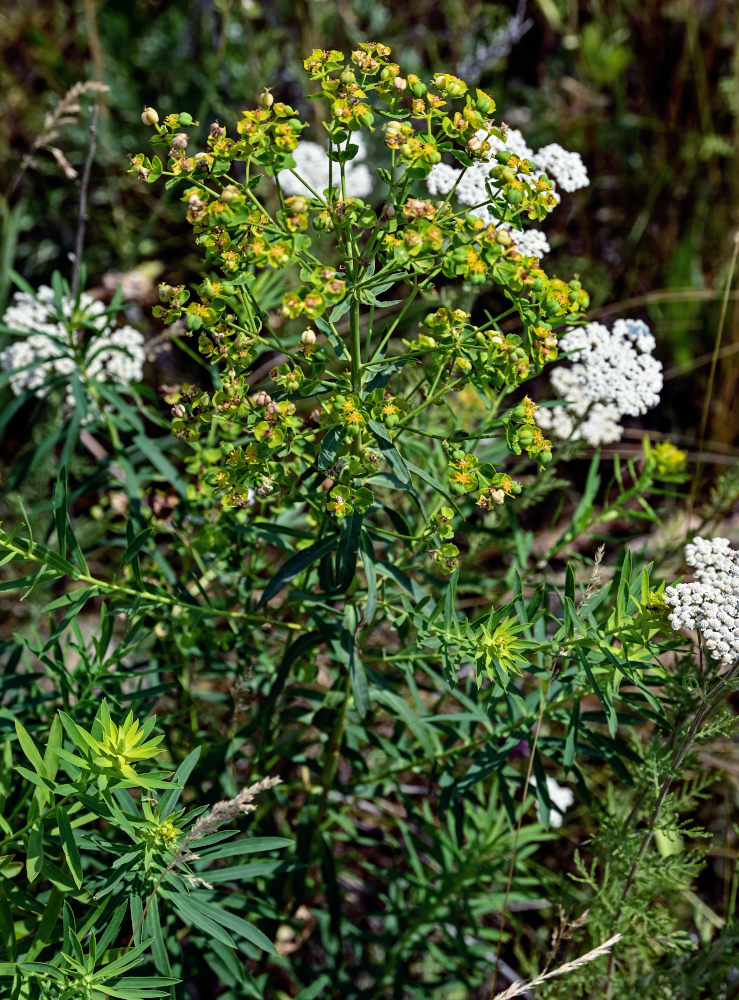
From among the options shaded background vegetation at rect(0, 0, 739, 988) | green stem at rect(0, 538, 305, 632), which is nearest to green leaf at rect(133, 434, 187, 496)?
green stem at rect(0, 538, 305, 632)

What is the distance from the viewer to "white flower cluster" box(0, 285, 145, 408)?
101 inches

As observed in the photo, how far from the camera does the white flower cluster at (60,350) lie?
255 cm

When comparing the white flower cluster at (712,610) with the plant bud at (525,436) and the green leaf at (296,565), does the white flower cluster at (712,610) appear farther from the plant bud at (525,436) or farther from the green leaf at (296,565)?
the green leaf at (296,565)

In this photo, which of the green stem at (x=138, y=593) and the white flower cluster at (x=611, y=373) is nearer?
the green stem at (x=138, y=593)

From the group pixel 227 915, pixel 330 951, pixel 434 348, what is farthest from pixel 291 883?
pixel 434 348

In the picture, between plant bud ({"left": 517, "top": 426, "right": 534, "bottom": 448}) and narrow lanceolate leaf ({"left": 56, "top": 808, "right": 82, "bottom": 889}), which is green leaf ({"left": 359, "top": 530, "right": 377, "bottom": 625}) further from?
narrow lanceolate leaf ({"left": 56, "top": 808, "right": 82, "bottom": 889})

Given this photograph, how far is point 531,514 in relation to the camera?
4090 mm

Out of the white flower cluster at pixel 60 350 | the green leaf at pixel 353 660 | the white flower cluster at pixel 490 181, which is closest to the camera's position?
the green leaf at pixel 353 660

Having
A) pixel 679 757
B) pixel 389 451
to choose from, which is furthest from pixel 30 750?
pixel 679 757

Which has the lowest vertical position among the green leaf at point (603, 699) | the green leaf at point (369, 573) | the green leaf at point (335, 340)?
the green leaf at point (603, 699)

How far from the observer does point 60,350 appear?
111 inches

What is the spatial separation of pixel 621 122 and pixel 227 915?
463 cm

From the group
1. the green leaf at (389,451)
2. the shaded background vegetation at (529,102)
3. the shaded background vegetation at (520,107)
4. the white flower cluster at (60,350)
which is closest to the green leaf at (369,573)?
the green leaf at (389,451)

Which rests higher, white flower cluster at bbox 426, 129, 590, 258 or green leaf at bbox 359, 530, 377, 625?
white flower cluster at bbox 426, 129, 590, 258
